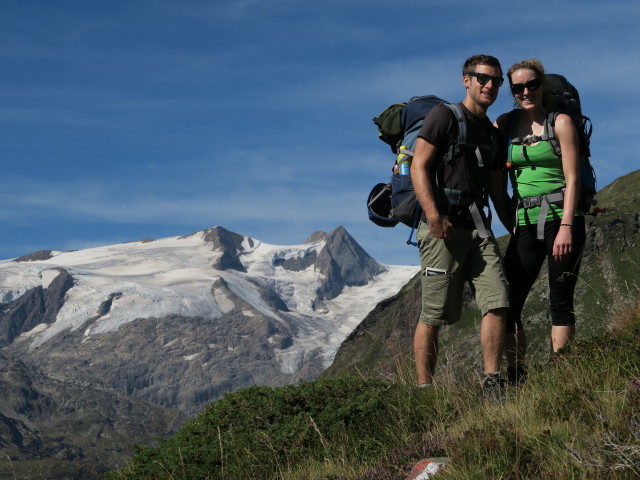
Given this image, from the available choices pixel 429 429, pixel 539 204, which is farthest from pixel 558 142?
pixel 429 429

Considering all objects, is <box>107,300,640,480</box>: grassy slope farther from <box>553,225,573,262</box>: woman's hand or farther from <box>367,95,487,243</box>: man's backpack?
<box>367,95,487,243</box>: man's backpack

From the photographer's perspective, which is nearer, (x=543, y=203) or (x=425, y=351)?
(x=543, y=203)

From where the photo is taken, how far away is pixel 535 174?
815 centimetres

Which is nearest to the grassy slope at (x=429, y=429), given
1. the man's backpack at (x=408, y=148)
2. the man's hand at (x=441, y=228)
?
the man's hand at (x=441, y=228)

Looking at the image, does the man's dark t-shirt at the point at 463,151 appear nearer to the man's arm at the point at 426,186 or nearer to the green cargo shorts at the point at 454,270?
the man's arm at the point at 426,186

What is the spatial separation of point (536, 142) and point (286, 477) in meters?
4.05

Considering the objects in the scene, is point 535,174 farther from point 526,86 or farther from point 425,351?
point 425,351

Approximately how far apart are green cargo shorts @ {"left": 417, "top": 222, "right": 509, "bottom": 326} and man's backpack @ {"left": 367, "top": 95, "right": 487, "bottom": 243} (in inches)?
7.4

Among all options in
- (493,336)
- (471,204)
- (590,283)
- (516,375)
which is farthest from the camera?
(590,283)

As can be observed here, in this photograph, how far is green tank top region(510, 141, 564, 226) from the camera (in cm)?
804

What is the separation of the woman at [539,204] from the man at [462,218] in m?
0.26

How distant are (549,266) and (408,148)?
186cm

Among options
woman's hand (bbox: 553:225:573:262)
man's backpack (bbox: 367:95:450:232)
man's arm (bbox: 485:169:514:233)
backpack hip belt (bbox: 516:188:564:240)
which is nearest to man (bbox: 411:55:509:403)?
man's arm (bbox: 485:169:514:233)

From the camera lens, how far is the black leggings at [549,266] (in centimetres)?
798
